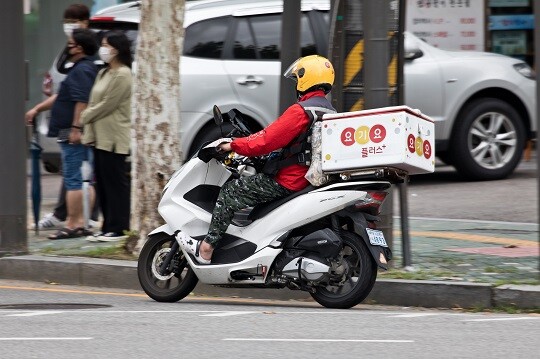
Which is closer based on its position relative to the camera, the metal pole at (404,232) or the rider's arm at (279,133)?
the rider's arm at (279,133)

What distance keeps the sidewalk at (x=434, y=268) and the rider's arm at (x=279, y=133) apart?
1.41 metres

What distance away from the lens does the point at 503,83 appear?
16109 millimetres

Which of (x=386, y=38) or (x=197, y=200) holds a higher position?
(x=386, y=38)

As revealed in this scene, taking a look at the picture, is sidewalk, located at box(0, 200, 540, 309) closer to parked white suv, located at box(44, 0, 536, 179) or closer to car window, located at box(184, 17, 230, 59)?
parked white suv, located at box(44, 0, 536, 179)

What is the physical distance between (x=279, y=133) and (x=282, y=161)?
291 mm

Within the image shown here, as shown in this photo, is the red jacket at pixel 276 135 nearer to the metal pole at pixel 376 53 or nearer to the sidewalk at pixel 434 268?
the metal pole at pixel 376 53

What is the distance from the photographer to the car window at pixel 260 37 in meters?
15.4

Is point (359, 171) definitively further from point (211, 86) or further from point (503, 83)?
point (503, 83)

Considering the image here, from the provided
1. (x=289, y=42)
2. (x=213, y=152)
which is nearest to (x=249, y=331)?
(x=213, y=152)

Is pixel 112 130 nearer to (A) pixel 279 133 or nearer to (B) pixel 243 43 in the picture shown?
(B) pixel 243 43

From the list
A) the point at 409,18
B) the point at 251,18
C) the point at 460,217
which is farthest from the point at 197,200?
the point at 409,18

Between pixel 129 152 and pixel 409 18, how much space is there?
7.57 meters

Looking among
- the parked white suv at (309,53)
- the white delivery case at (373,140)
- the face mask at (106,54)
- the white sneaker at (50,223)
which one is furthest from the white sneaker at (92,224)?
the white delivery case at (373,140)

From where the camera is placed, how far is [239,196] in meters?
9.48
